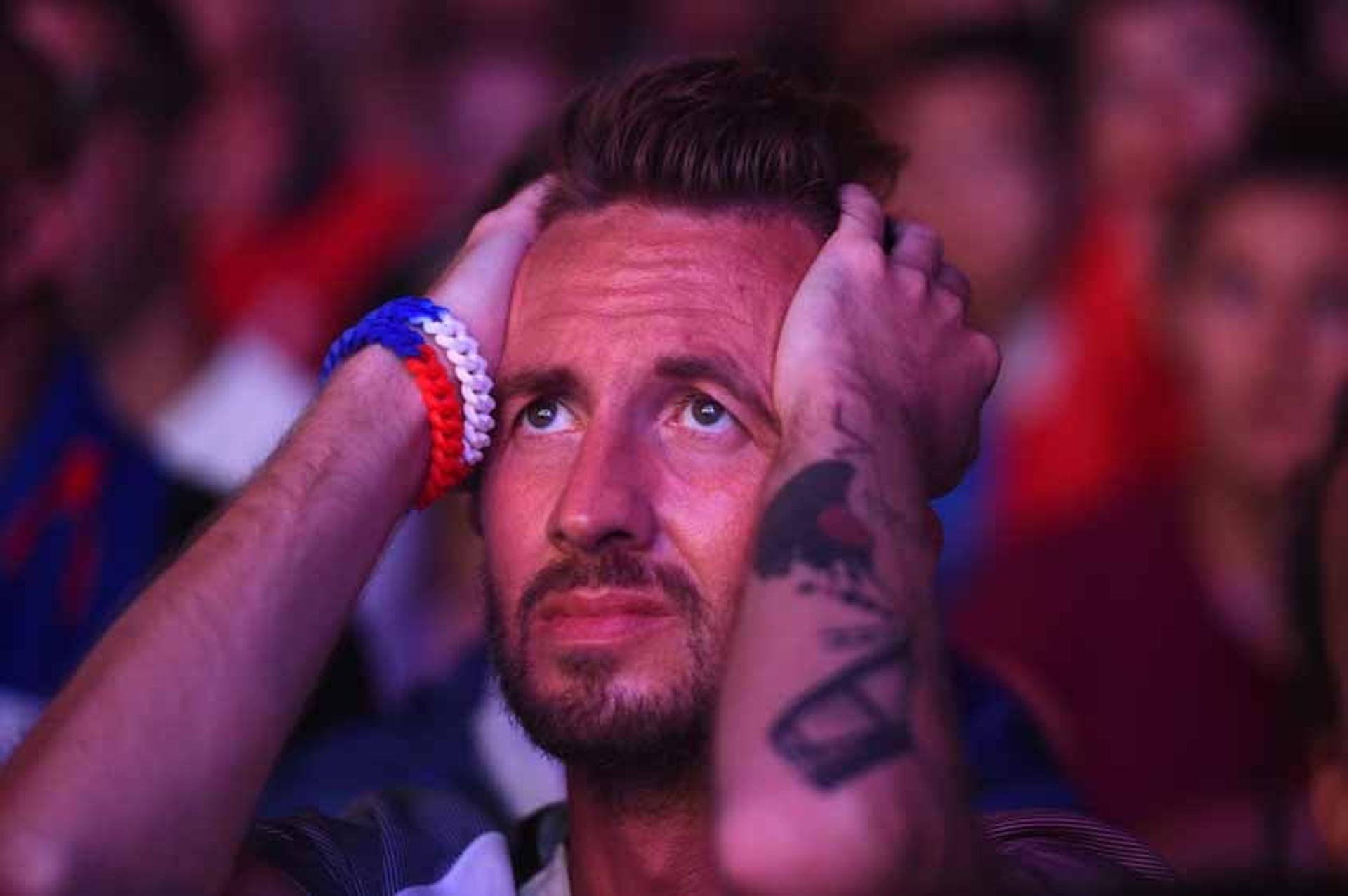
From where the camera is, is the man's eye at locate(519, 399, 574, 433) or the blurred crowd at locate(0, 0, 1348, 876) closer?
the man's eye at locate(519, 399, 574, 433)

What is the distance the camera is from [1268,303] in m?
4.11

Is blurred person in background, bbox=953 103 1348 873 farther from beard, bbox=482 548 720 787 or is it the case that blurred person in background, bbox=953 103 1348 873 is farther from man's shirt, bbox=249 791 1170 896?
beard, bbox=482 548 720 787

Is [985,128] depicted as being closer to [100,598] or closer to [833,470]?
[100,598]

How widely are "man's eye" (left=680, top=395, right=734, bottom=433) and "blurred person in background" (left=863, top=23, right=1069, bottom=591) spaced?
2.59 meters

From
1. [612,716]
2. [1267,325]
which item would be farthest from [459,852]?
[1267,325]

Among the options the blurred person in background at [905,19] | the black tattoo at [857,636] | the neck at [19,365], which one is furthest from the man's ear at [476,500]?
the blurred person in background at [905,19]

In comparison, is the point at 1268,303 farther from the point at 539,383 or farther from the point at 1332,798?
the point at 539,383

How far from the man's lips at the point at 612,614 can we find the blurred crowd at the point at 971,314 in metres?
0.79

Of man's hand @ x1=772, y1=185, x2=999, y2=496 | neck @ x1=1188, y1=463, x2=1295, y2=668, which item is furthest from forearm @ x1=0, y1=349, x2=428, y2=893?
neck @ x1=1188, y1=463, x2=1295, y2=668

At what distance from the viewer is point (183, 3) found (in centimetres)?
573

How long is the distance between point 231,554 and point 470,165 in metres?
A: 3.45

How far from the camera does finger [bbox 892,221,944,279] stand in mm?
2492

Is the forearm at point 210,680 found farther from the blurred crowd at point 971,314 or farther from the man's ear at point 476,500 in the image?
the blurred crowd at point 971,314

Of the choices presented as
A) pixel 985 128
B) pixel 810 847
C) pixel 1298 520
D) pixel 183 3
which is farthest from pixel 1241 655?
pixel 183 3
